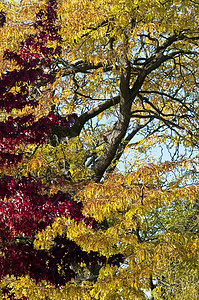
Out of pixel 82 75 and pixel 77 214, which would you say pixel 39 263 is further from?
pixel 82 75

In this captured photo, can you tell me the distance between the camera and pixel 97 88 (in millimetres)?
10078

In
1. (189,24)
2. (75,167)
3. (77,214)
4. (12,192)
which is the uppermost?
(189,24)

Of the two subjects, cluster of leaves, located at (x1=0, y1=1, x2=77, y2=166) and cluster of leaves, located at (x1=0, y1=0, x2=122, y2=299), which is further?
cluster of leaves, located at (x1=0, y1=1, x2=77, y2=166)

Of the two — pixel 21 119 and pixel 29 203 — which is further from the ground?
pixel 21 119

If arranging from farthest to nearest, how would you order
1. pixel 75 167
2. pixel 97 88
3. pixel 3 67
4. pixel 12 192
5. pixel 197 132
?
1. pixel 97 88
2. pixel 197 132
3. pixel 75 167
4. pixel 3 67
5. pixel 12 192

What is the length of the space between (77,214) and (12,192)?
100 centimetres

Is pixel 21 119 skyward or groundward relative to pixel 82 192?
skyward

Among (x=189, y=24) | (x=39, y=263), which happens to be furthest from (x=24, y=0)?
(x=39, y=263)

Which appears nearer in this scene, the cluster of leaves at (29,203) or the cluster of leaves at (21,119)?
the cluster of leaves at (29,203)

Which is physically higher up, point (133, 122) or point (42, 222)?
point (133, 122)

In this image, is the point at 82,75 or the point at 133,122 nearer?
the point at 82,75

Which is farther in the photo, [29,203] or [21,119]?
[21,119]

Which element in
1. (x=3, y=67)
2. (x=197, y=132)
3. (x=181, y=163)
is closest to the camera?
(x=181, y=163)

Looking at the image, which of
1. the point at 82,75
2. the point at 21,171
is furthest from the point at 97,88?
the point at 21,171
